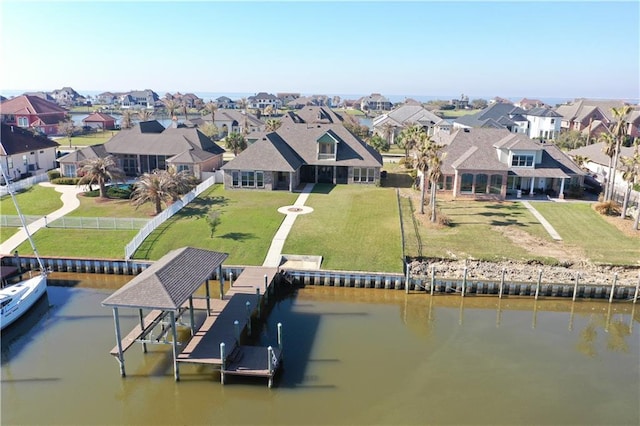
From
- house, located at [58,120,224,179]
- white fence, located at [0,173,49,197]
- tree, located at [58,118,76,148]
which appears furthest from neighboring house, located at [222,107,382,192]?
tree, located at [58,118,76,148]

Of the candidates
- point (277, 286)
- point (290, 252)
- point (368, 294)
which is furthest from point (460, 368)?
point (290, 252)

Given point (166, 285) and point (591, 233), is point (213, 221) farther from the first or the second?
point (591, 233)

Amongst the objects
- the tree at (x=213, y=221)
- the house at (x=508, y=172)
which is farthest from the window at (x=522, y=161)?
the tree at (x=213, y=221)

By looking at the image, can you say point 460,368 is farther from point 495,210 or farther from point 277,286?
point 495,210

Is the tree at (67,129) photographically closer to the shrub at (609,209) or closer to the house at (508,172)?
the house at (508,172)

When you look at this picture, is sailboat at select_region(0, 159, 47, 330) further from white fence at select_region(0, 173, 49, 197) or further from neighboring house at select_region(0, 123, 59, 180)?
Result: neighboring house at select_region(0, 123, 59, 180)

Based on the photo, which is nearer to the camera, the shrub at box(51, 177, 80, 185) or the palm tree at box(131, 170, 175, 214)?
the palm tree at box(131, 170, 175, 214)

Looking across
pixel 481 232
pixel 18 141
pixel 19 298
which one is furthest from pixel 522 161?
pixel 18 141
